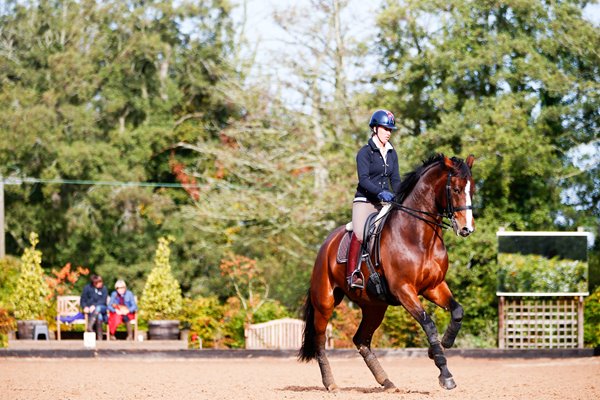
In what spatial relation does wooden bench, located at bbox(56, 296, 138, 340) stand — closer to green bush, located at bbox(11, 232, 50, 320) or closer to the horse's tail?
green bush, located at bbox(11, 232, 50, 320)

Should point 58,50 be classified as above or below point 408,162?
above

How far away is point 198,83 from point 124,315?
2121cm

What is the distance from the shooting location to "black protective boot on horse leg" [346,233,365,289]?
434 inches

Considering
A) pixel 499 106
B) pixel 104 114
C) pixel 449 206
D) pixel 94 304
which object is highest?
pixel 104 114

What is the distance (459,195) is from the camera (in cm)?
1023

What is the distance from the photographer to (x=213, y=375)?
15133mm

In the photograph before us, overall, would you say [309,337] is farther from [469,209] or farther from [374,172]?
[469,209]

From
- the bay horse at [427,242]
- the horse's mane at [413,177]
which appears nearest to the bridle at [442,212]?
the bay horse at [427,242]

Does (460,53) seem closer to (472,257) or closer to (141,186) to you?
(472,257)

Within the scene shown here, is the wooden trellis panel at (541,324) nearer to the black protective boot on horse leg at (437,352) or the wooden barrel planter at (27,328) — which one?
the wooden barrel planter at (27,328)

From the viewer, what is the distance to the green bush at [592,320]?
2231 cm

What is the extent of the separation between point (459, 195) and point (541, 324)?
13189mm

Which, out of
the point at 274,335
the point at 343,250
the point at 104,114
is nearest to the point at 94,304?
the point at 274,335

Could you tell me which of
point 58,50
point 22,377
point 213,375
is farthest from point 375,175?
point 58,50
